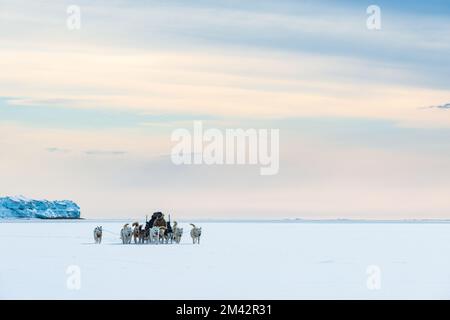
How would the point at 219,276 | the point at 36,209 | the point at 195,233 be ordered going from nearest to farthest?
the point at 219,276
the point at 195,233
the point at 36,209

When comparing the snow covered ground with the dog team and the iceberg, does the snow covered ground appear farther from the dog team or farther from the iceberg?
the iceberg

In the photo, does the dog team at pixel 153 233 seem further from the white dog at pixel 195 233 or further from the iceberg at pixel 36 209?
the iceberg at pixel 36 209

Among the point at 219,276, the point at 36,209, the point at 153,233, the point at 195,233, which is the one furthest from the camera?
the point at 36,209

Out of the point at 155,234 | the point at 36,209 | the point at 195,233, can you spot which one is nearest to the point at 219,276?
the point at 155,234

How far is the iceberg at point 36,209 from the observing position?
178 m

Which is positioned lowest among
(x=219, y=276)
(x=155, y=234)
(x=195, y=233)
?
(x=219, y=276)

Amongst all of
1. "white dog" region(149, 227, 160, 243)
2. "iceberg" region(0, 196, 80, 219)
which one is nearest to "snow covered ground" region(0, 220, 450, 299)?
"white dog" region(149, 227, 160, 243)

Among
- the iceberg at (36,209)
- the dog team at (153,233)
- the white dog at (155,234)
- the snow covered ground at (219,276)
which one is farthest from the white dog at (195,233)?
the iceberg at (36,209)

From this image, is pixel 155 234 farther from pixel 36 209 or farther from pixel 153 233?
pixel 36 209

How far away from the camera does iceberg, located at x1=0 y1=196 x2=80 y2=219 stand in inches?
6993

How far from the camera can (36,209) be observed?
185 metres

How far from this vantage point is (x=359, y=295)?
17.6 m
